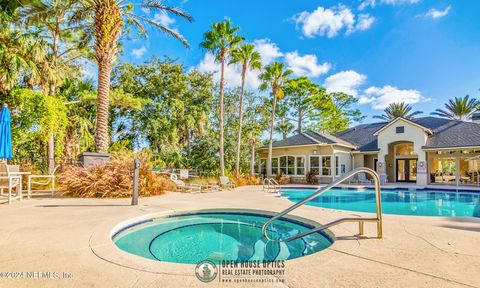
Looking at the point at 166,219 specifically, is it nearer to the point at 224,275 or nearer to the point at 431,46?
the point at 224,275

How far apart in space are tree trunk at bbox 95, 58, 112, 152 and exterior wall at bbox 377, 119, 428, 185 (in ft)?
62.5

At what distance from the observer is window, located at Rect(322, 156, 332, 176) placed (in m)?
20.2

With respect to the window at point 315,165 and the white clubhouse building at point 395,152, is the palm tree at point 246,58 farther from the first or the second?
the window at point 315,165

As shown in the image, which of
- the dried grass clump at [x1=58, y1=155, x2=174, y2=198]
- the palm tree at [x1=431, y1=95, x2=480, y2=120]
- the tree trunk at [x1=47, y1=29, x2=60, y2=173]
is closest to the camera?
the dried grass clump at [x1=58, y1=155, x2=174, y2=198]

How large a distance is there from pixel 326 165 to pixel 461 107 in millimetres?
26455

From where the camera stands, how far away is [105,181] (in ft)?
26.7

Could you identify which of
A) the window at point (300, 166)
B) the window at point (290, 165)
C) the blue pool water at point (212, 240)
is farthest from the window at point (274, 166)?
the blue pool water at point (212, 240)

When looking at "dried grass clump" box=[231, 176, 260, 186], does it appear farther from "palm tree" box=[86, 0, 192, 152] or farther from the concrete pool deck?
the concrete pool deck

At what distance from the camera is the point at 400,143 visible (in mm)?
20438

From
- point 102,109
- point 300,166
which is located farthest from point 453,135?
point 102,109

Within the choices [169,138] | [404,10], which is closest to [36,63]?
[169,138]

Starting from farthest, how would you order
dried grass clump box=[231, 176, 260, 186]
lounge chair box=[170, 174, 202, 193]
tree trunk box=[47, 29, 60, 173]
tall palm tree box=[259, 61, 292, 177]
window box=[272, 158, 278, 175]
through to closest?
window box=[272, 158, 278, 175]
tall palm tree box=[259, 61, 292, 177]
dried grass clump box=[231, 176, 260, 186]
tree trunk box=[47, 29, 60, 173]
lounge chair box=[170, 174, 202, 193]

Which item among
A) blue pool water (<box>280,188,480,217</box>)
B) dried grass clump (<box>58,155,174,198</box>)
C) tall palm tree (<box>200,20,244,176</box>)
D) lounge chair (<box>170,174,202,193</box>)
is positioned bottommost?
blue pool water (<box>280,188,480,217</box>)

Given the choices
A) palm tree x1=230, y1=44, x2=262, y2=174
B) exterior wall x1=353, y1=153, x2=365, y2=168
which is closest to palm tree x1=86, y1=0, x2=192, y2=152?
palm tree x1=230, y1=44, x2=262, y2=174
